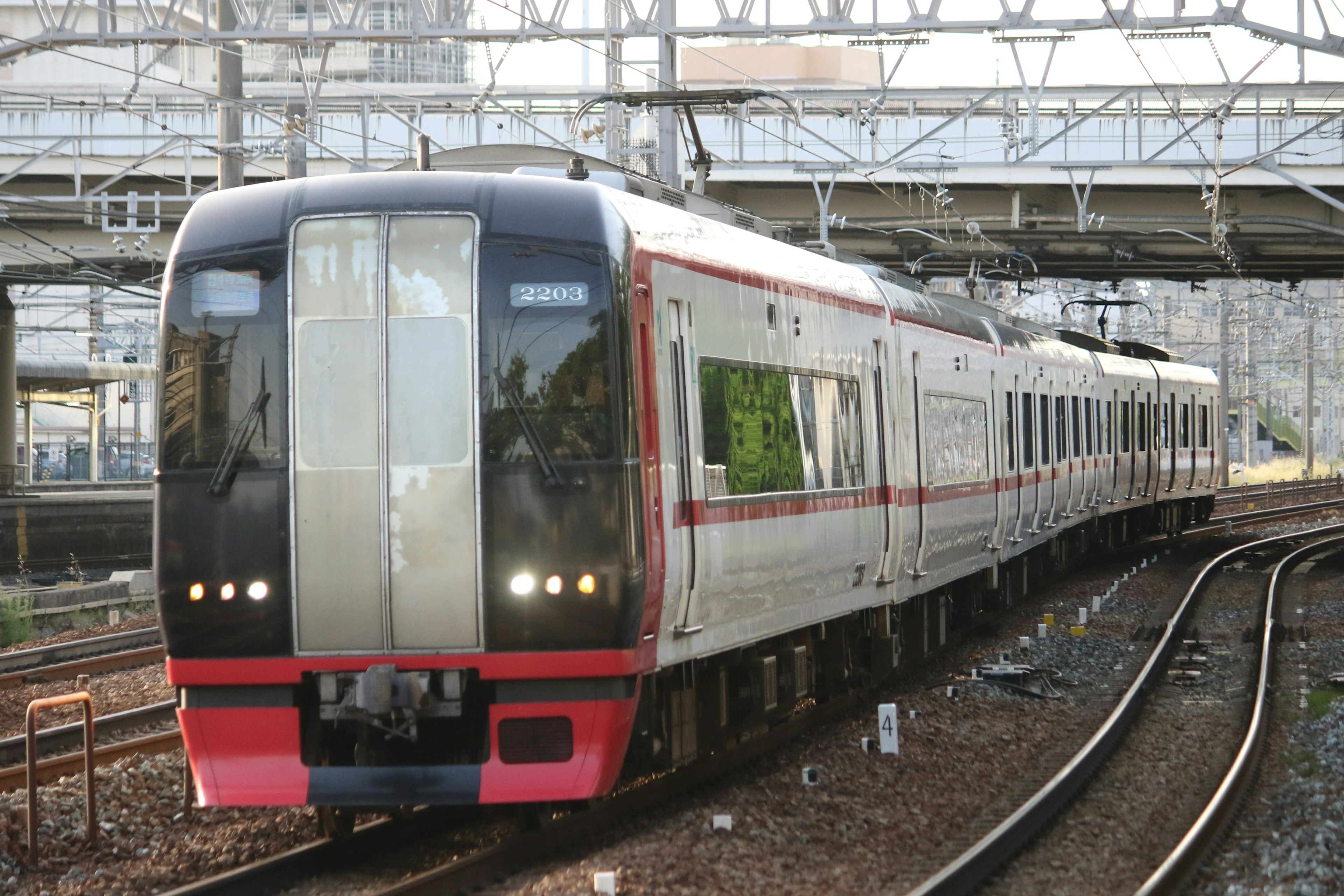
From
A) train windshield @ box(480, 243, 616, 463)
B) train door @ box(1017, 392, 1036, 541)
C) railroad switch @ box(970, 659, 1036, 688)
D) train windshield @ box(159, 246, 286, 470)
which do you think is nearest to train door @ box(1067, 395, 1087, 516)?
train door @ box(1017, 392, 1036, 541)

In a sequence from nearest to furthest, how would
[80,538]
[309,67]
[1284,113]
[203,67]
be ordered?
[1284,113] → [80,538] → [203,67] → [309,67]

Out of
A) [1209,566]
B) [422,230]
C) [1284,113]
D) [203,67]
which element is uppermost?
[203,67]

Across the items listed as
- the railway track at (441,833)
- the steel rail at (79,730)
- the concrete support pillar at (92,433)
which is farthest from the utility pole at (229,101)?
the concrete support pillar at (92,433)

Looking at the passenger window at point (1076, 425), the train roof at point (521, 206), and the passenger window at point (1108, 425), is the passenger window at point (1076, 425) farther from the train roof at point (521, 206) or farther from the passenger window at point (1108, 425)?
the train roof at point (521, 206)

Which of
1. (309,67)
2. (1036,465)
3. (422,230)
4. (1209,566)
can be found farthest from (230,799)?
(309,67)

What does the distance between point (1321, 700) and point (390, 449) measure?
8231 millimetres

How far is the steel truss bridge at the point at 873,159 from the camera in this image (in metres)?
21.5

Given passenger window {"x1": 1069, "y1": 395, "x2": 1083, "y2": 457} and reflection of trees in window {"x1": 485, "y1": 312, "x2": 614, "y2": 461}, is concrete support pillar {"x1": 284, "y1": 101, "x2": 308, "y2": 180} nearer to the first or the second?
reflection of trees in window {"x1": 485, "y1": 312, "x2": 614, "y2": 461}

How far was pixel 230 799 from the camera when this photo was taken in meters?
6.88

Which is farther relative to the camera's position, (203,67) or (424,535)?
(203,67)

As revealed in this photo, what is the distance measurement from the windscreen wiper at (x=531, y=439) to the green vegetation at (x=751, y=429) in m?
1.35

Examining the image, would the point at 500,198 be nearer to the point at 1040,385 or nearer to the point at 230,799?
the point at 230,799

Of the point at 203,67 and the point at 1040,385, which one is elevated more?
the point at 203,67

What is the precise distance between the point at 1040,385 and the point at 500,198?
12697mm
